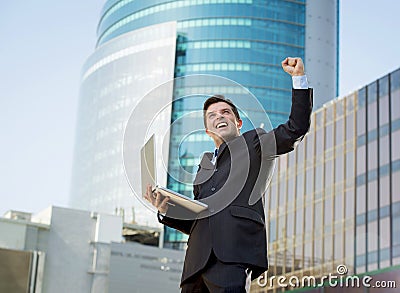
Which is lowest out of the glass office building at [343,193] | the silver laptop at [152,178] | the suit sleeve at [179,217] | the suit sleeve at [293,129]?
the suit sleeve at [179,217]

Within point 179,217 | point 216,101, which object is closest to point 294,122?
point 216,101

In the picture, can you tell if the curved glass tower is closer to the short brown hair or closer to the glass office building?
the glass office building

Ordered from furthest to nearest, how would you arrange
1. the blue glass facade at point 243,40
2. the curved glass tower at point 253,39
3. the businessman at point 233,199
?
1. the curved glass tower at point 253,39
2. the blue glass facade at point 243,40
3. the businessman at point 233,199

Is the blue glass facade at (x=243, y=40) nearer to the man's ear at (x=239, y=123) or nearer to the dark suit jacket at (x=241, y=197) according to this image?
the man's ear at (x=239, y=123)

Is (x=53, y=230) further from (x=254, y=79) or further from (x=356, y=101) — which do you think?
(x=254, y=79)

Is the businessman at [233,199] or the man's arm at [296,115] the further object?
the man's arm at [296,115]

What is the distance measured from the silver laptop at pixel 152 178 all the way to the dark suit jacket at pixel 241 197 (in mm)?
75

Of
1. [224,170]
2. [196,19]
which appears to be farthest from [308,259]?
[196,19]

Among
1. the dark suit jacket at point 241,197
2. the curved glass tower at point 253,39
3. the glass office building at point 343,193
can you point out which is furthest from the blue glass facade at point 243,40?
the dark suit jacket at point 241,197

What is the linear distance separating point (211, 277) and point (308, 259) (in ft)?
120

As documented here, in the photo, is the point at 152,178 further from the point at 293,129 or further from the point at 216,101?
the point at 293,129

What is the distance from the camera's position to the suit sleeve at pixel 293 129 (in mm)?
4855

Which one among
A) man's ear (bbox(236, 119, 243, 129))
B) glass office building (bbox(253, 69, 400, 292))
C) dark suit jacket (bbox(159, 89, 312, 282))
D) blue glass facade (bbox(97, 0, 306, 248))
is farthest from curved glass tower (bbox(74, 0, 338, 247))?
dark suit jacket (bbox(159, 89, 312, 282))

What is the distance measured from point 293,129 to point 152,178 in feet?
2.77
